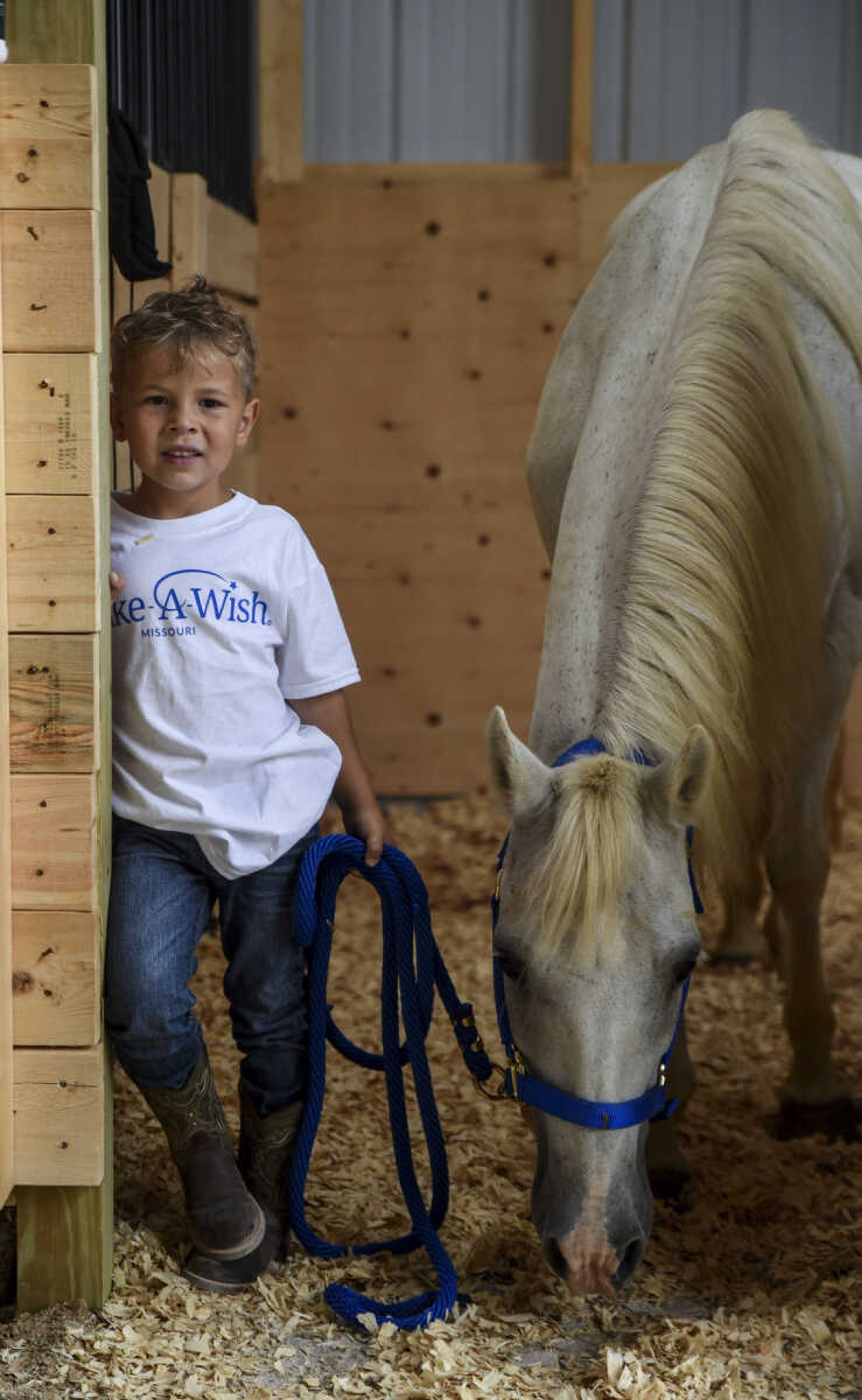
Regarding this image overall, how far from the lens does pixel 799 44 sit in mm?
4578

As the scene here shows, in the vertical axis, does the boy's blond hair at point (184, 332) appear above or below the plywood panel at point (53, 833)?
above

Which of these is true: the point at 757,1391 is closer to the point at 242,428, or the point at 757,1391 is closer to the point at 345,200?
the point at 242,428

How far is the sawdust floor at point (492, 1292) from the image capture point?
5.33 feet

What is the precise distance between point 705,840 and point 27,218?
1.09m

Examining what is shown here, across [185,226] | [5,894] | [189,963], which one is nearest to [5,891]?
[5,894]

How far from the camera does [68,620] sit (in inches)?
65.6

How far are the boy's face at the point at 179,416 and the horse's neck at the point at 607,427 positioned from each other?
489 mm

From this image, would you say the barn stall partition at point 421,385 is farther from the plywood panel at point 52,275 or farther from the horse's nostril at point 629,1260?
the horse's nostril at point 629,1260

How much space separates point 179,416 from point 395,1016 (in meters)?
0.87

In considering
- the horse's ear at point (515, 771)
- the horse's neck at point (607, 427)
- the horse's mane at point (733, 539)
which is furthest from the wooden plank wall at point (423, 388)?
the horse's ear at point (515, 771)

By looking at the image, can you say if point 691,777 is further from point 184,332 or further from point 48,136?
point 48,136

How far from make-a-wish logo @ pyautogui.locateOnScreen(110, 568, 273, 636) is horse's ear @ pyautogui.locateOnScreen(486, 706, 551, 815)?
39 cm

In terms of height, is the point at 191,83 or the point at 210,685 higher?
the point at 191,83

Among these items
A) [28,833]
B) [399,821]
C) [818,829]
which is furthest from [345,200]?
[28,833]
